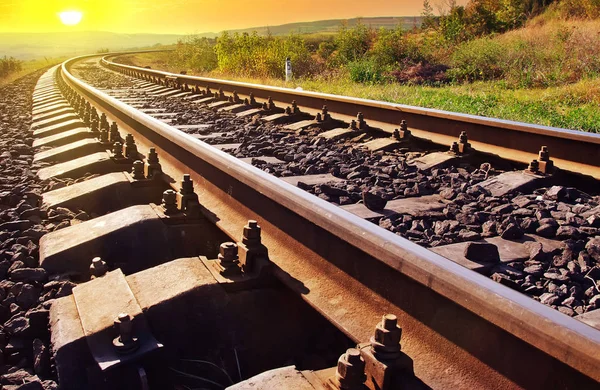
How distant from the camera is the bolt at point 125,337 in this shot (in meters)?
2.11

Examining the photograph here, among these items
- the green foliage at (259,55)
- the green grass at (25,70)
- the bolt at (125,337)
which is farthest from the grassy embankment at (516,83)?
the green grass at (25,70)

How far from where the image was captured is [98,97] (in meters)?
10.7

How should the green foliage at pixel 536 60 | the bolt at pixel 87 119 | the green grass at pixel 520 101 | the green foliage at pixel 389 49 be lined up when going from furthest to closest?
the green foliage at pixel 389 49 < the green foliage at pixel 536 60 < the bolt at pixel 87 119 < the green grass at pixel 520 101

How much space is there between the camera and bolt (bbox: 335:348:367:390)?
70.8 inches

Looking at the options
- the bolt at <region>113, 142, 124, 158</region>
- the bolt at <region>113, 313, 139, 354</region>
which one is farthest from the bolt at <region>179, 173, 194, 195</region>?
the bolt at <region>113, 142, 124, 158</region>

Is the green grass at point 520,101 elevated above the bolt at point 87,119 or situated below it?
below

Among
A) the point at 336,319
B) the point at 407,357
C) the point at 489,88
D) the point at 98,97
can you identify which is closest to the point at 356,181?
the point at 336,319

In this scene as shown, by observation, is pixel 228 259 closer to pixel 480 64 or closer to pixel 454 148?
pixel 454 148

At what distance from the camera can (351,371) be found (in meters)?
1.80

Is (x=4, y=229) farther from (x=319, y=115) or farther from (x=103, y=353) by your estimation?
(x=319, y=115)

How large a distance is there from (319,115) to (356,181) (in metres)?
3.13

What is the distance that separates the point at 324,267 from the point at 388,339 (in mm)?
765

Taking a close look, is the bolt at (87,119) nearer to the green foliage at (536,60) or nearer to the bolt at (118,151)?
the bolt at (118,151)

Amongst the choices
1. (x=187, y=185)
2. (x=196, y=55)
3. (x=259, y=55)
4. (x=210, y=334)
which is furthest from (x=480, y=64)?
(x=196, y=55)
